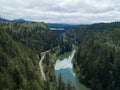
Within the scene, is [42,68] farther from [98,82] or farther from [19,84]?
[19,84]

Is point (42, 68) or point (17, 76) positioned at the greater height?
point (17, 76)

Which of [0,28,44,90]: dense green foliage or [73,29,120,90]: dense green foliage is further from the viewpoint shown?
[73,29,120,90]: dense green foliage

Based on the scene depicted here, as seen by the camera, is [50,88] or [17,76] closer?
[17,76]

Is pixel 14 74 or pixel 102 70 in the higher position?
pixel 14 74

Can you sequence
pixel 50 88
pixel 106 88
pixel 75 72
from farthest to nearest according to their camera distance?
1. pixel 75 72
2. pixel 106 88
3. pixel 50 88

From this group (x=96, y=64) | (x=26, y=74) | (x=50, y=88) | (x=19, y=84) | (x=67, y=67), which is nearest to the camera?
(x=19, y=84)

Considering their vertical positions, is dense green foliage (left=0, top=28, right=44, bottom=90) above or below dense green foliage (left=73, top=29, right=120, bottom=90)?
above

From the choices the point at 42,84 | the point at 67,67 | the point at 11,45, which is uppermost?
the point at 11,45

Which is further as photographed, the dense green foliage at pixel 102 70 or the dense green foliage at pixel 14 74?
the dense green foliage at pixel 102 70

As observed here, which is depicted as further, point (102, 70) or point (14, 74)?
point (102, 70)

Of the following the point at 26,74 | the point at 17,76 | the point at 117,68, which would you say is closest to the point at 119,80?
the point at 117,68

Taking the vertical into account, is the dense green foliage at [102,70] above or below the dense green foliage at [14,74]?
below
